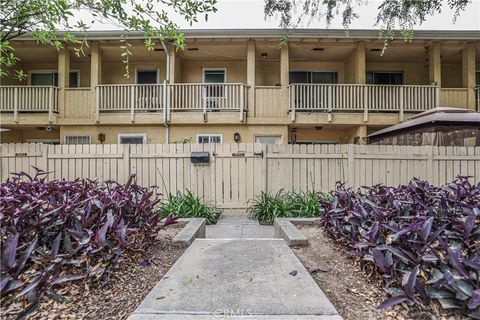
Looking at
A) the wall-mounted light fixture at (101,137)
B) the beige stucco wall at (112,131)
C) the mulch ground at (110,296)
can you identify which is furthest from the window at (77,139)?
the mulch ground at (110,296)

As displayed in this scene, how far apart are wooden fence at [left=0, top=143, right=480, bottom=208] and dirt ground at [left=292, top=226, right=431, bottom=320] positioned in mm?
3605

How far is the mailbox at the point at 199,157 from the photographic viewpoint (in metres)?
7.05

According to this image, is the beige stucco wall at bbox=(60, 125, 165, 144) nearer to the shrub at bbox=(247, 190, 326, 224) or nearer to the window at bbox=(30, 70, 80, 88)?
the window at bbox=(30, 70, 80, 88)

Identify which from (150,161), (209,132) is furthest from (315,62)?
(150,161)

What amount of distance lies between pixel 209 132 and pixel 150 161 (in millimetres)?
4609

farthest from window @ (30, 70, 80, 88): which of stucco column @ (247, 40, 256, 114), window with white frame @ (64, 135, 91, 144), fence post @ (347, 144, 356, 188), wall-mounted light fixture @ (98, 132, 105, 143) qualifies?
fence post @ (347, 144, 356, 188)

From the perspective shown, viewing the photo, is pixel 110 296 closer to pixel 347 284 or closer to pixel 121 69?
pixel 347 284

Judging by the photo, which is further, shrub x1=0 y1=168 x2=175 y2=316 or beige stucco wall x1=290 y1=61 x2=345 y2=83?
beige stucco wall x1=290 y1=61 x2=345 y2=83

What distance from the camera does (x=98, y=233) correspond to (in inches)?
97.3

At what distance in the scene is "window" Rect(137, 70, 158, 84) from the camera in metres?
13.2

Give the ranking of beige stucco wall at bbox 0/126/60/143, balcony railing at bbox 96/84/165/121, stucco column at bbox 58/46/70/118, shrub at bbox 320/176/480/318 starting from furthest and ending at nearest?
beige stucco wall at bbox 0/126/60/143
stucco column at bbox 58/46/70/118
balcony railing at bbox 96/84/165/121
shrub at bbox 320/176/480/318

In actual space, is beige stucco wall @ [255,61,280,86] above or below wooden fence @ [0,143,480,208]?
above

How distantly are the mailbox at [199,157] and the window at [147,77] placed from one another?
294 inches

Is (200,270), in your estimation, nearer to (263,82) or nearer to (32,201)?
(32,201)
